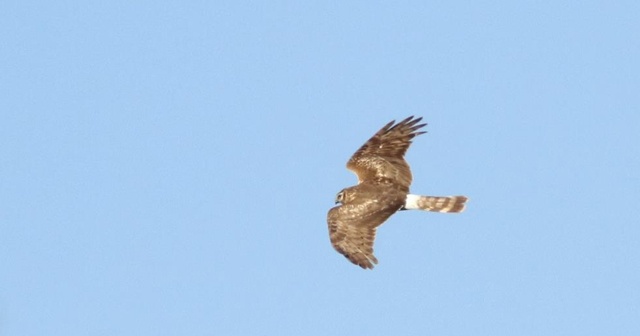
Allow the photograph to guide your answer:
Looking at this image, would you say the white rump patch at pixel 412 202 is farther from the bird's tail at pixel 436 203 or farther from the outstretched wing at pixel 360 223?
the outstretched wing at pixel 360 223

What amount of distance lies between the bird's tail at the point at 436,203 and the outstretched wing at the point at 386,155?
58 centimetres

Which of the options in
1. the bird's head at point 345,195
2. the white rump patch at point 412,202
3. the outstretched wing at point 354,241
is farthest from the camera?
the white rump patch at point 412,202

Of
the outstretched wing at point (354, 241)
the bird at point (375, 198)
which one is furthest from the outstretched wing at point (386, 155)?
the outstretched wing at point (354, 241)

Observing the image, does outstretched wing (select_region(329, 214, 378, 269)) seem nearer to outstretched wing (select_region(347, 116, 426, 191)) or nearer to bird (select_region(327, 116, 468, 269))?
bird (select_region(327, 116, 468, 269))

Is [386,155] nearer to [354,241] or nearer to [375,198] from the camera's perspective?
[375,198]

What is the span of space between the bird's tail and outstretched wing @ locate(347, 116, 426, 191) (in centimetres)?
58

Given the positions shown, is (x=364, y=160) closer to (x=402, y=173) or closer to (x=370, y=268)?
(x=402, y=173)

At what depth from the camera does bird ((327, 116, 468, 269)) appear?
34.8 metres

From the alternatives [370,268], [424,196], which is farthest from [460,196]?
[370,268]

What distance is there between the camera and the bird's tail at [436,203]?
36.2 m

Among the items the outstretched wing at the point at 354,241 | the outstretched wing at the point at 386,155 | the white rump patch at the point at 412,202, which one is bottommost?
the outstretched wing at the point at 354,241

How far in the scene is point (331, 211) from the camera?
35.4 metres

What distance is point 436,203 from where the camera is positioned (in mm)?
36375

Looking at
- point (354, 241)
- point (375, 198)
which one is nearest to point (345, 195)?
point (375, 198)
